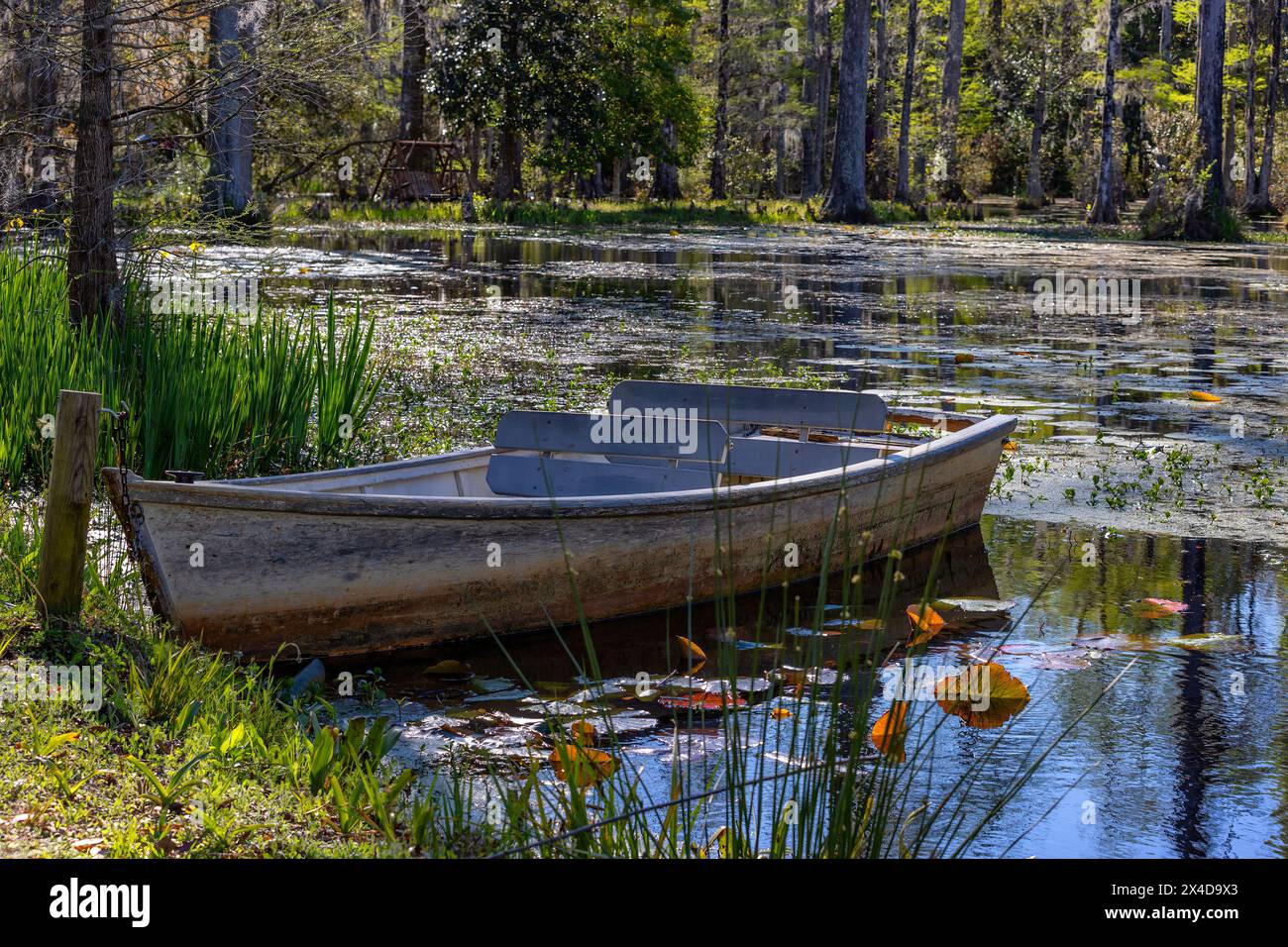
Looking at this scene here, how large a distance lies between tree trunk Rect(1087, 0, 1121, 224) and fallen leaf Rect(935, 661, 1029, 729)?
3051 cm

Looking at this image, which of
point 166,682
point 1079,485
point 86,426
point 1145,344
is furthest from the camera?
point 1145,344

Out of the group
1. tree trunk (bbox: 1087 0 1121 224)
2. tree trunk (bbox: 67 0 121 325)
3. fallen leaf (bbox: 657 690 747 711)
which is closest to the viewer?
fallen leaf (bbox: 657 690 747 711)

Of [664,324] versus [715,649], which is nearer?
[715,649]

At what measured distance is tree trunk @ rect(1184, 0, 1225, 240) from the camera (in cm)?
3008

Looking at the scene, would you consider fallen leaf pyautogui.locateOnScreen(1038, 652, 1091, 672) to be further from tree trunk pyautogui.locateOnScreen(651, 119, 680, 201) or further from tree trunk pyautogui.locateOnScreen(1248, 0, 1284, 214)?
tree trunk pyautogui.locateOnScreen(1248, 0, 1284, 214)

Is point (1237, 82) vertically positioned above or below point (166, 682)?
above

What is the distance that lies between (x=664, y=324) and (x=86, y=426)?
10812mm

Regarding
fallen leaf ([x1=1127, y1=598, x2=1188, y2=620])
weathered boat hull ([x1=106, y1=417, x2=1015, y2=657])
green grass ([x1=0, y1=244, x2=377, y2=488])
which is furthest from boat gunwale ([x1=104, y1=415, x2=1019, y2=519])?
fallen leaf ([x1=1127, y1=598, x2=1188, y2=620])

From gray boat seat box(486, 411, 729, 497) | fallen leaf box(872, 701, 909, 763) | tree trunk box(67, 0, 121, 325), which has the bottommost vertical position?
fallen leaf box(872, 701, 909, 763)

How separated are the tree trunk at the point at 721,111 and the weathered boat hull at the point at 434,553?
124ft

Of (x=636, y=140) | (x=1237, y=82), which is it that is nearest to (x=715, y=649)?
(x=636, y=140)

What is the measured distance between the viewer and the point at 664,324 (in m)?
15.4

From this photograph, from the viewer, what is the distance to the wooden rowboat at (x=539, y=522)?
16.6 feet

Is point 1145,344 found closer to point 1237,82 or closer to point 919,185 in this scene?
point 1237,82
